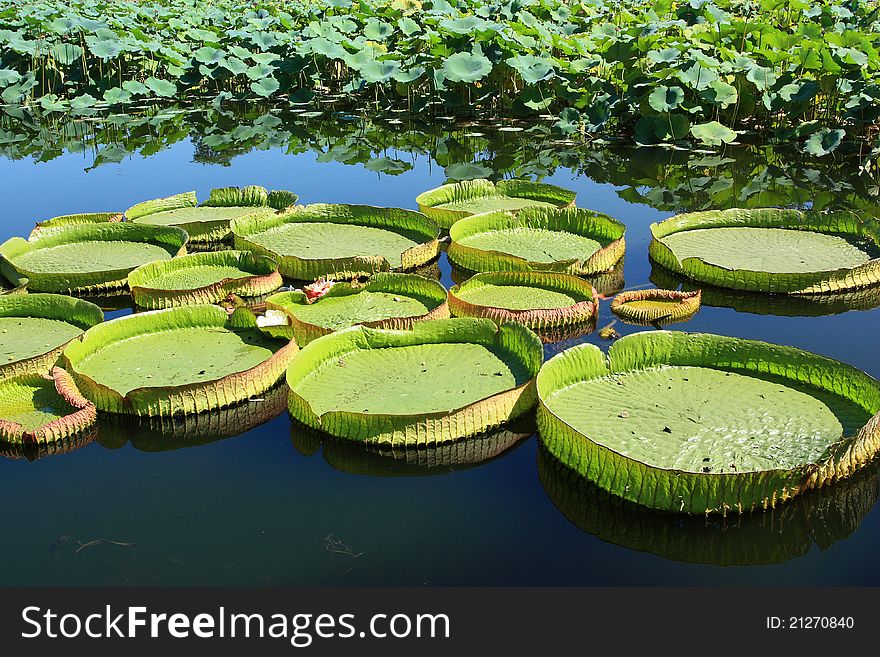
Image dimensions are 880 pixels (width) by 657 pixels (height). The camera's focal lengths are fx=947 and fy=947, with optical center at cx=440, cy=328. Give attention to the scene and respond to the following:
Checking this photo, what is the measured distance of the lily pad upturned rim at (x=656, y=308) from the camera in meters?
5.06

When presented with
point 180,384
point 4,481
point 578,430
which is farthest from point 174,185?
point 578,430

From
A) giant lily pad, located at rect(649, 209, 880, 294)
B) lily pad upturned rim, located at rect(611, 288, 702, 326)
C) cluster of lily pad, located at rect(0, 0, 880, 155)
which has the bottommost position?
lily pad upturned rim, located at rect(611, 288, 702, 326)

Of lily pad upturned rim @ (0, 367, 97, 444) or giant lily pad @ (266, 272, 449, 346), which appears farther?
giant lily pad @ (266, 272, 449, 346)

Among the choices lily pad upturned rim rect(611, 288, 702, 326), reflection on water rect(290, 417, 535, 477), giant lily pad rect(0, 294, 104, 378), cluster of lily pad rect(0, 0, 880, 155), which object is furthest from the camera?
cluster of lily pad rect(0, 0, 880, 155)

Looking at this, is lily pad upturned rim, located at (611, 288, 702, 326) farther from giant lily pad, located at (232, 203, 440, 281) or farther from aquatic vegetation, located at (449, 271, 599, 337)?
giant lily pad, located at (232, 203, 440, 281)

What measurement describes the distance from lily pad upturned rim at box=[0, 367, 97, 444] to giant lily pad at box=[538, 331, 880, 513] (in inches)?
76.3

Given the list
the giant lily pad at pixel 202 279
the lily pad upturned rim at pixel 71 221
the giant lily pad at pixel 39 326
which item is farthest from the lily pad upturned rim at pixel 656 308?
the lily pad upturned rim at pixel 71 221

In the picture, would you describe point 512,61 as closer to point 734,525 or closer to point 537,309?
point 537,309

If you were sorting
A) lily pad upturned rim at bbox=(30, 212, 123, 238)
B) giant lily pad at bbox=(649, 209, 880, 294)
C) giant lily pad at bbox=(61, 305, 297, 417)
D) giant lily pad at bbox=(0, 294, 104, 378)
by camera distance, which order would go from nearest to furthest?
1. giant lily pad at bbox=(61, 305, 297, 417)
2. giant lily pad at bbox=(0, 294, 104, 378)
3. giant lily pad at bbox=(649, 209, 880, 294)
4. lily pad upturned rim at bbox=(30, 212, 123, 238)

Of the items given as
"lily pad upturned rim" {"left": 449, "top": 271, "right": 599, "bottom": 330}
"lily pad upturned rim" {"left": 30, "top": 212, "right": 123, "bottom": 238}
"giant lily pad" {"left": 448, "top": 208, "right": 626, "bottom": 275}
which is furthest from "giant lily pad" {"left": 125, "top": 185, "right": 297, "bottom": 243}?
"lily pad upturned rim" {"left": 449, "top": 271, "right": 599, "bottom": 330}

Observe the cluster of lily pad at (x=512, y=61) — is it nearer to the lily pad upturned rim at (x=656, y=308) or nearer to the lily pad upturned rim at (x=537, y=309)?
the lily pad upturned rim at (x=656, y=308)

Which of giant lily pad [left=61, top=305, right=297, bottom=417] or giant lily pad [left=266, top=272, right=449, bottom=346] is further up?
giant lily pad [left=266, top=272, right=449, bottom=346]

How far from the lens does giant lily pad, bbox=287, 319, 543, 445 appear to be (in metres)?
3.83

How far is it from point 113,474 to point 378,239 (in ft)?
9.82
